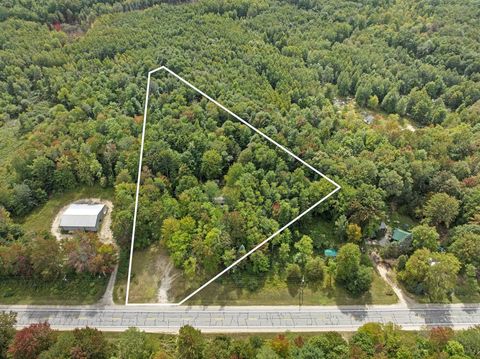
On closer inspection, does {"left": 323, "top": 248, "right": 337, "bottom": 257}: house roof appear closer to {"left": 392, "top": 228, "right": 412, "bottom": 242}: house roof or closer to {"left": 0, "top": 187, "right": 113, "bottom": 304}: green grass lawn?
{"left": 392, "top": 228, "right": 412, "bottom": 242}: house roof

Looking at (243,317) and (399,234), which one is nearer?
(243,317)

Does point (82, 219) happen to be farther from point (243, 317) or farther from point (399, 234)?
point (399, 234)

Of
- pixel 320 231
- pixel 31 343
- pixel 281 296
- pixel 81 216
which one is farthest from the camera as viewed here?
pixel 320 231

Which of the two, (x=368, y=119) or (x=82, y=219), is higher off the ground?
(x=368, y=119)

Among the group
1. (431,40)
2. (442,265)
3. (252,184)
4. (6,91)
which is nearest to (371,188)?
(442,265)

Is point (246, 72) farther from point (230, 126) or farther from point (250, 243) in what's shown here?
point (250, 243)

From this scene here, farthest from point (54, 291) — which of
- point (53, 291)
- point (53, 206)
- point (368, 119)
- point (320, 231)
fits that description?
point (368, 119)

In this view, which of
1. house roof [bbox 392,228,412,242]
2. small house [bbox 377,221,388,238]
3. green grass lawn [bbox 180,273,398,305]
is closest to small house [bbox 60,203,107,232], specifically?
green grass lawn [bbox 180,273,398,305]

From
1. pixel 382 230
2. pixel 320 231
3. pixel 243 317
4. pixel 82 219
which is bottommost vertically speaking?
pixel 243 317
